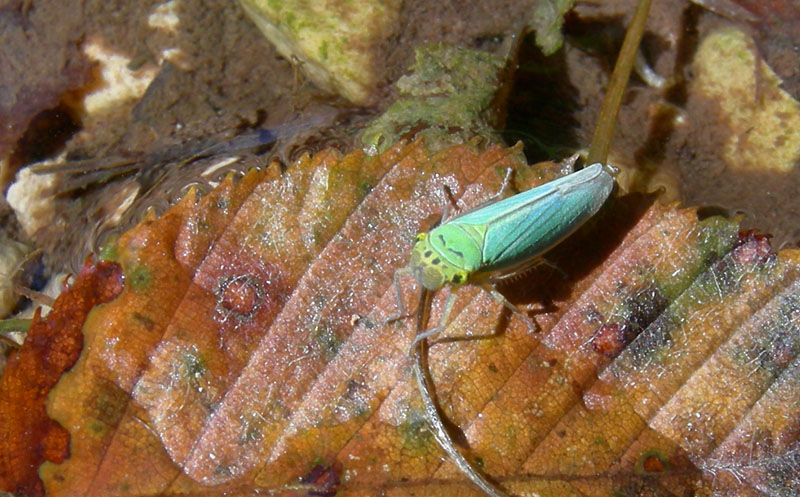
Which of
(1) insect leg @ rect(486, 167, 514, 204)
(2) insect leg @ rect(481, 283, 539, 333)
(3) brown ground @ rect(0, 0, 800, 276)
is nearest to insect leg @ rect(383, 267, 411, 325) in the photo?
(2) insect leg @ rect(481, 283, 539, 333)

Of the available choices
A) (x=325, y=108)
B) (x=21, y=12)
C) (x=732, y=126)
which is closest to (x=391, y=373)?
(x=325, y=108)

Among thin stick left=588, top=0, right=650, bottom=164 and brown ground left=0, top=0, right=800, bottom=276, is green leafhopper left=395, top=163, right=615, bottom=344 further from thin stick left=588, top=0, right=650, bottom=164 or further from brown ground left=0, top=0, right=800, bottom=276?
brown ground left=0, top=0, right=800, bottom=276

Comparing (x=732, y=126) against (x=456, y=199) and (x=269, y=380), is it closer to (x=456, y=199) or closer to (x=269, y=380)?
(x=456, y=199)

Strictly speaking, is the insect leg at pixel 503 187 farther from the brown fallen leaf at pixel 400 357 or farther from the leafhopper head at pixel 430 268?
the leafhopper head at pixel 430 268

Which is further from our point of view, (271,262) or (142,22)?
(142,22)

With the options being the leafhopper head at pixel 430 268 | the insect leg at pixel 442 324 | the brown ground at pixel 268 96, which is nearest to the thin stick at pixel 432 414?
the insect leg at pixel 442 324
